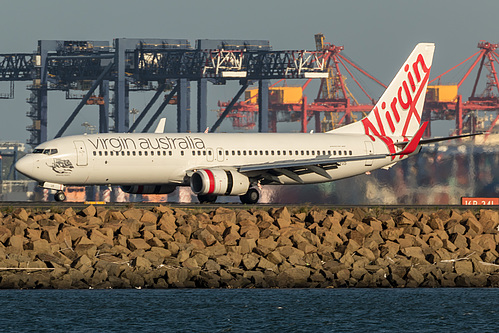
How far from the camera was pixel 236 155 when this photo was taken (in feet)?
166

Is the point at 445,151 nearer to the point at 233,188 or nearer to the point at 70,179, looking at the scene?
the point at 233,188

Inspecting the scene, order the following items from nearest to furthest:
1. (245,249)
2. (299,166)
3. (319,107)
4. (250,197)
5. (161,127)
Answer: (245,249) < (299,166) < (250,197) < (161,127) < (319,107)

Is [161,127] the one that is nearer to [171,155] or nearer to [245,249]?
[171,155]

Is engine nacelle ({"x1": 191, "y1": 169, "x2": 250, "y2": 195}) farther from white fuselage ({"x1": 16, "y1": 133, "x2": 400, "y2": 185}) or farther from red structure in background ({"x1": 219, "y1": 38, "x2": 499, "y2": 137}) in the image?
red structure in background ({"x1": 219, "y1": 38, "x2": 499, "y2": 137})

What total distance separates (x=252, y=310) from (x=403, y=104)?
3122 centimetres

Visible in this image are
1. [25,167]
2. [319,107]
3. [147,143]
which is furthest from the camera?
[319,107]

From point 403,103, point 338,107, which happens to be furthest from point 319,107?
point 403,103

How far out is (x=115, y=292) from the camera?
94.3 ft

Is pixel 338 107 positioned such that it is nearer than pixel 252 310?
No

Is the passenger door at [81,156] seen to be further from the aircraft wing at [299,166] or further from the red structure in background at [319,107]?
the red structure in background at [319,107]

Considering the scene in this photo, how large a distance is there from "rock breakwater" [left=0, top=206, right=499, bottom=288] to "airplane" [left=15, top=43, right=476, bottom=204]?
803 cm

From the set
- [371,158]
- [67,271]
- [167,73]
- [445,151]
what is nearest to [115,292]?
[67,271]

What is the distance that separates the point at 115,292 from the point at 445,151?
139 feet

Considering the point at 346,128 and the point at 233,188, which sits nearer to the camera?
the point at 233,188
